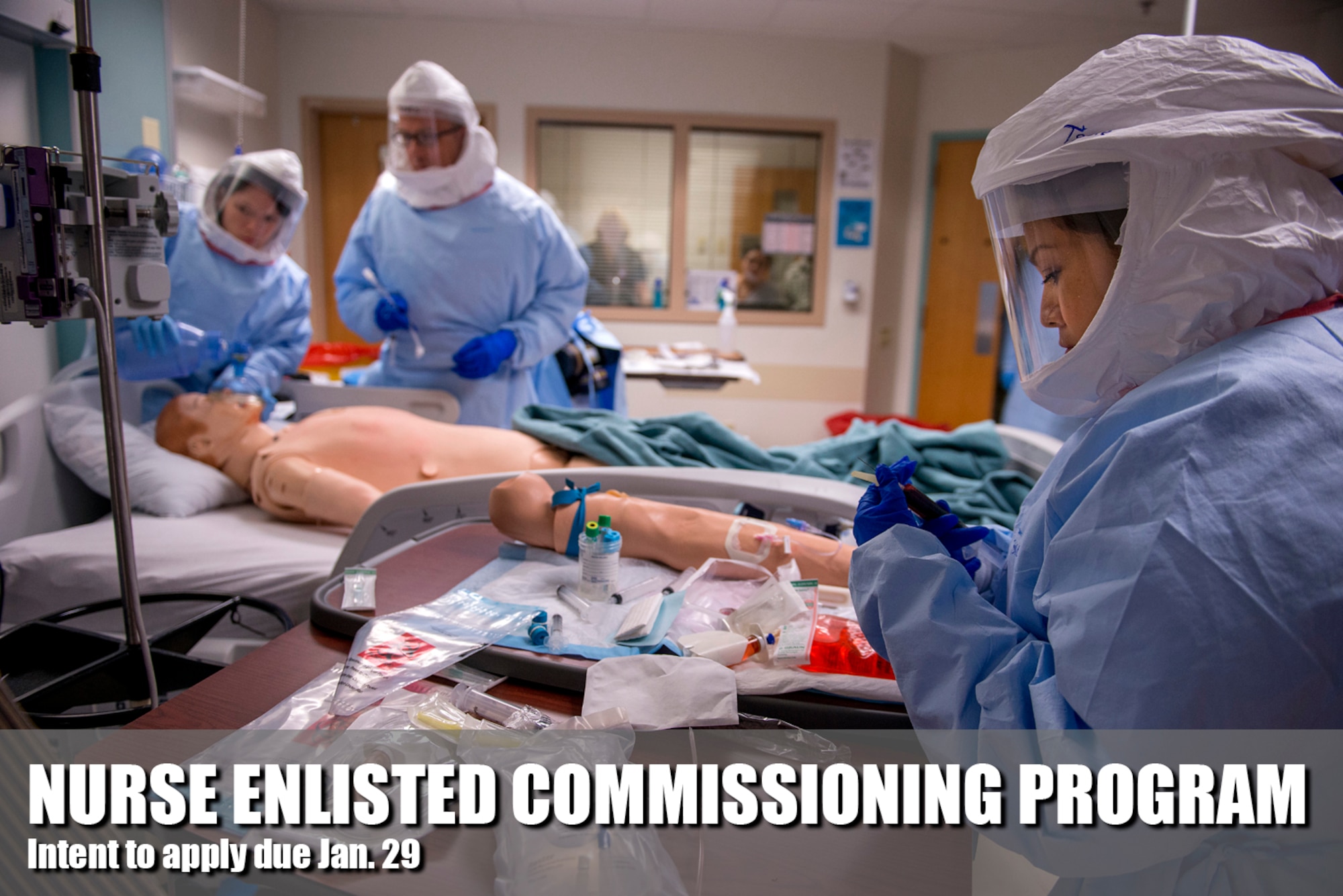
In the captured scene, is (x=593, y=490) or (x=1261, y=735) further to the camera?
(x=593, y=490)

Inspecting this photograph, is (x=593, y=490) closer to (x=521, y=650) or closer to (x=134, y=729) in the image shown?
(x=521, y=650)

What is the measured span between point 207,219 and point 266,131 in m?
2.49

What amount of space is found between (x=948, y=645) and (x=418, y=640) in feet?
2.33

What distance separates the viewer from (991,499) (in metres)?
2.11

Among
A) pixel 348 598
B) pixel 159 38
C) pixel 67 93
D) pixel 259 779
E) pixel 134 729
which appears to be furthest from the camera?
pixel 159 38

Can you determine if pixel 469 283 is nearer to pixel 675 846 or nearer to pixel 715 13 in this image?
pixel 675 846

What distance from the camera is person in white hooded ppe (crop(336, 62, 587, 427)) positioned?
2854mm

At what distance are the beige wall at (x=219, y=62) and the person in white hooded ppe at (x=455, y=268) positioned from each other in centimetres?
61

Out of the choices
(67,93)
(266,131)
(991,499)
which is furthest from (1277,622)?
(266,131)

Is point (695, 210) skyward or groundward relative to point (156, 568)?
skyward

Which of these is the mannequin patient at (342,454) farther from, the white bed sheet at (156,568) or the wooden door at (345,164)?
the wooden door at (345,164)

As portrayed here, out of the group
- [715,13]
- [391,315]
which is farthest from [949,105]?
[391,315]

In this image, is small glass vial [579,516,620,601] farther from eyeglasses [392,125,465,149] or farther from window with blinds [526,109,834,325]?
window with blinds [526,109,834,325]

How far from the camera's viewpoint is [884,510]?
1.04 metres
